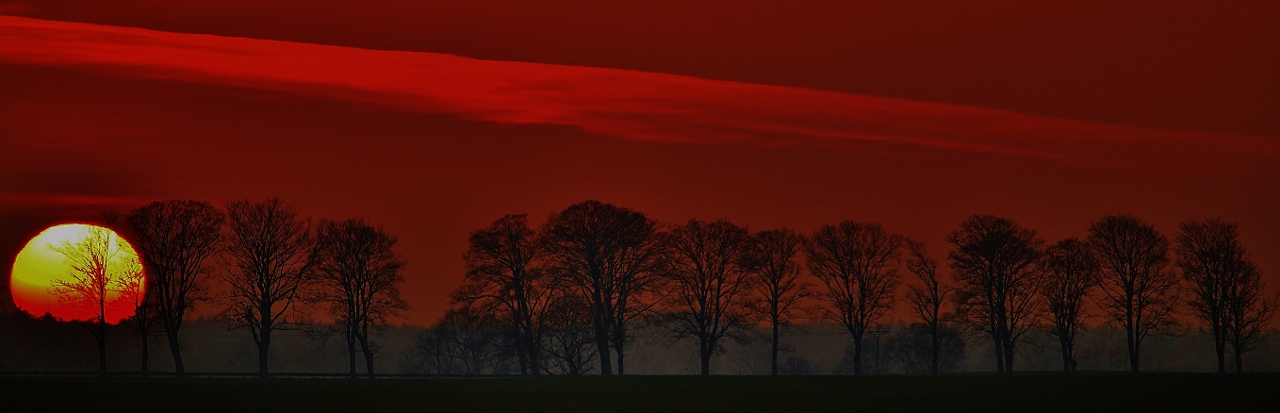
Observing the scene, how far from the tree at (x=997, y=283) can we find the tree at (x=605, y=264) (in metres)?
23.0

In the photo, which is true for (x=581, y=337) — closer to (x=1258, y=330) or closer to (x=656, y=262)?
(x=656, y=262)

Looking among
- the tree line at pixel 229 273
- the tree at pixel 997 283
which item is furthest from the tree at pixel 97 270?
the tree at pixel 997 283

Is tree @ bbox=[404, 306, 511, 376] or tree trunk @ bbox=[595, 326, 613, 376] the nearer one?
tree trunk @ bbox=[595, 326, 613, 376]

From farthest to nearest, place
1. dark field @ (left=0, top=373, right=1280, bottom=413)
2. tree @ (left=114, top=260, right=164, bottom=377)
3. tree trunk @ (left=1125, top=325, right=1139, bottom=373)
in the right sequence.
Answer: tree trunk @ (left=1125, top=325, right=1139, bottom=373)
tree @ (left=114, top=260, right=164, bottom=377)
dark field @ (left=0, top=373, right=1280, bottom=413)

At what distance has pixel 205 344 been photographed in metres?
179

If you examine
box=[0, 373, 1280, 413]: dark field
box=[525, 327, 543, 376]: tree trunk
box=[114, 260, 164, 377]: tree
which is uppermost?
box=[114, 260, 164, 377]: tree

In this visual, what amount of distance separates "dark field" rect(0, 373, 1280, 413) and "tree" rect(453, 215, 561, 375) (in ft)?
26.7

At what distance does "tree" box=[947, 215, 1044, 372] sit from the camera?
98.7 m

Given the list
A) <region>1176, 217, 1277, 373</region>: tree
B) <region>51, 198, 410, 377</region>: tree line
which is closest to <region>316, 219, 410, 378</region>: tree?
<region>51, 198, 410, 377</region>: tree line

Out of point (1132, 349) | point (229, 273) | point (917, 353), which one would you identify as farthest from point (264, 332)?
point (917, 353)

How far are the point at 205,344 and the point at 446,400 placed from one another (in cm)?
12484

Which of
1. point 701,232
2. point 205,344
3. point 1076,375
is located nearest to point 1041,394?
point 1076,375

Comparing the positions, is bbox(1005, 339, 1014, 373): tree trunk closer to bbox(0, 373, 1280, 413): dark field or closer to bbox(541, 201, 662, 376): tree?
bbox(0, 373, 1280, 413): dark field

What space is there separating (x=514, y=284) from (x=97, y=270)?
91.1 feet
